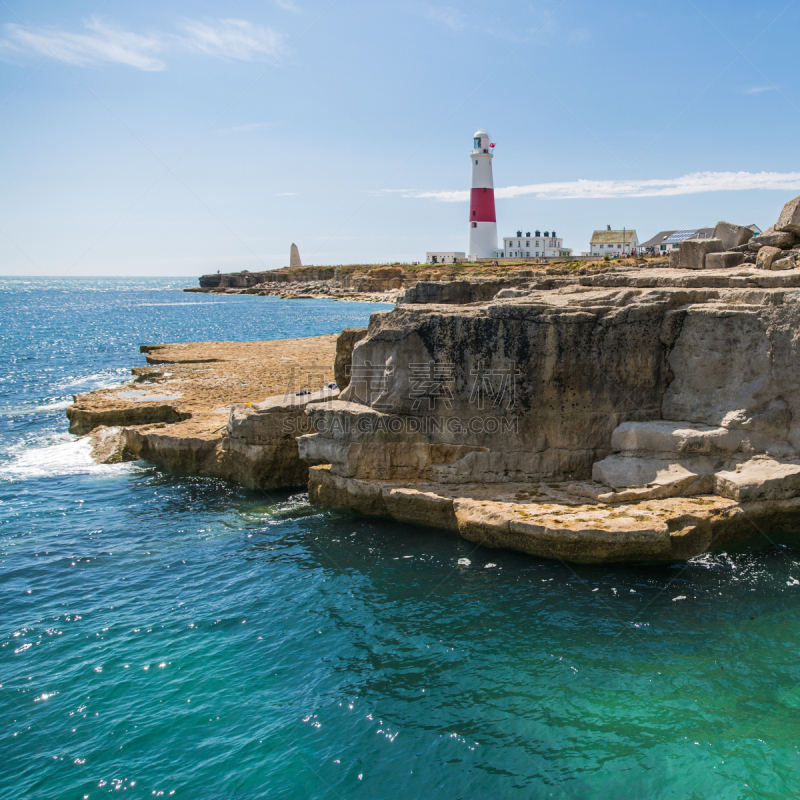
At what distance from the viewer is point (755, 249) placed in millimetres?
21172

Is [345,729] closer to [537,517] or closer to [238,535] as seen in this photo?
[537,517]

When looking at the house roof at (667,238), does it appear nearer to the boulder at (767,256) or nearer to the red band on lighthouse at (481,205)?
the red band on lighthouse at (481,205)

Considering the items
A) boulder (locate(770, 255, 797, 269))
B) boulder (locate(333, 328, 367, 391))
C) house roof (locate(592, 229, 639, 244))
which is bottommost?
boulder (locate(333, 328, 367, 391))

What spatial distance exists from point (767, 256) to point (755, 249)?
292cm

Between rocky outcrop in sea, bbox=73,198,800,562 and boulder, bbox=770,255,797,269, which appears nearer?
rocky outcrop in sea, bbox=73,198,800,562

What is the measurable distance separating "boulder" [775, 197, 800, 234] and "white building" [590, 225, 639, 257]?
7322 centimetres

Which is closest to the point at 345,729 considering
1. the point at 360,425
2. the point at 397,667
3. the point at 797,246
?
the point at 397,667

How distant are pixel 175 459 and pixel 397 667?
12111mm

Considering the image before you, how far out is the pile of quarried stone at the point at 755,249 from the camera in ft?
61.1

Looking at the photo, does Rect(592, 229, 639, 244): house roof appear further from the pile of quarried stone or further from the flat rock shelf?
the pile of quarried stone

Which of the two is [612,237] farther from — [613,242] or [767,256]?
[767,256]

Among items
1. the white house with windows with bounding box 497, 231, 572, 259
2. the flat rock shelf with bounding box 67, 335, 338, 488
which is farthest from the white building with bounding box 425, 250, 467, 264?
the flat rock shelf with bounding box 67, 335, 338, 488

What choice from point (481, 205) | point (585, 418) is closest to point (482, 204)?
point (481, 205)

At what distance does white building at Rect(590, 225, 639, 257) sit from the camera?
91.8 meters
